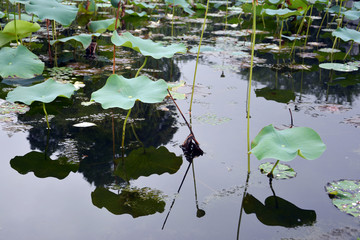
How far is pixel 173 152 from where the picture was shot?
179 cm

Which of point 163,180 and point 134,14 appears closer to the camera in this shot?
point 163,180

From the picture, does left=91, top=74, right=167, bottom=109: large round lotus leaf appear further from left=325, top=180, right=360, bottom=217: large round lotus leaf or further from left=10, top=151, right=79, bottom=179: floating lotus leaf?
left=325, top=180, right=360, bottom=217: large round lotus leaf

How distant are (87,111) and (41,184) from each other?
0.79 m

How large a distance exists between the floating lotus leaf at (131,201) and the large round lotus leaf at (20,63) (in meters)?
1.27

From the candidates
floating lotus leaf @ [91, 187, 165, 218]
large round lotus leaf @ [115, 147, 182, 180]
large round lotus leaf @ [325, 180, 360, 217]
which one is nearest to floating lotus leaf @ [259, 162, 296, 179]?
large round lotus leaf @ [325, 180, 360, 217]

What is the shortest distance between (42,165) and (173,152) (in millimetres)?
600

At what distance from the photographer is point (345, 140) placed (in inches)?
74.7

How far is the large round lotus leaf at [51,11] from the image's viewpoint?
2647 millimetres

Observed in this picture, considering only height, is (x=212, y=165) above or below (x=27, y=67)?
below

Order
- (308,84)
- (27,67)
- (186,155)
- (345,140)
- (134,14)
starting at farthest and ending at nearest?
(134,14), (308,84), (27,67), (345,140), (186,155)

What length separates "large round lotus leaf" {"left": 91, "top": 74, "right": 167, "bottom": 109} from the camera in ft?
5.16

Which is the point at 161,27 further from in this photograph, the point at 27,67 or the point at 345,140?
the point at 345,140

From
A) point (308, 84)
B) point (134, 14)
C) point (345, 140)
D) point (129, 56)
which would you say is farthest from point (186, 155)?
point (134, 14)

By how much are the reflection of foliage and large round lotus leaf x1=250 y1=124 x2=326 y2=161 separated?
21 centimetres
